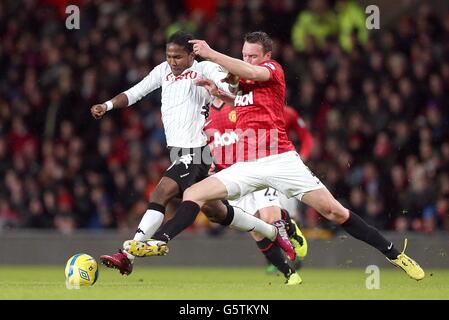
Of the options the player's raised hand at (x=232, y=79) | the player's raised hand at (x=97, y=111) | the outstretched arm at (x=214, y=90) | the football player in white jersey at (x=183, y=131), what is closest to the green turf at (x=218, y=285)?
the football player in white jersey at (x=183, y=131)

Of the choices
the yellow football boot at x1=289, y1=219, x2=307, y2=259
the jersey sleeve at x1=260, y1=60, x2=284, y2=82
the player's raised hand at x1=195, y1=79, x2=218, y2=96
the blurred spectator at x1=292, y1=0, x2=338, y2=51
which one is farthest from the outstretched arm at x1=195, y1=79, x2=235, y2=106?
the blurred spectator at x1=292, y1=0, x2=338, y2=51

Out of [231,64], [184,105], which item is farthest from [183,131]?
[231,64]

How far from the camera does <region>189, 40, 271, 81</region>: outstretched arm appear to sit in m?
8.33

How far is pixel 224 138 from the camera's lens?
11.2 metres

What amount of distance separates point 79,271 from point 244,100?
1.86 metres

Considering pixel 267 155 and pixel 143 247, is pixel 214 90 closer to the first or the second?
pixel 267 155

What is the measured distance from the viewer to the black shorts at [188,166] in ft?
32.1

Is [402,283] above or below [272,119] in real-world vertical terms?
below

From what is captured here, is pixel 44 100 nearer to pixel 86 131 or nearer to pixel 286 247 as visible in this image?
pixel 86 131

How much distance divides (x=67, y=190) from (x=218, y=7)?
4116 mm

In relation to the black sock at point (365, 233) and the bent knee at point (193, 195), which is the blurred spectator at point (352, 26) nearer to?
the black sock at point (365, 233)

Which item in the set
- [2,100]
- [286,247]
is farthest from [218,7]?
[286,247]

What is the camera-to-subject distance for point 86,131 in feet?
55.0

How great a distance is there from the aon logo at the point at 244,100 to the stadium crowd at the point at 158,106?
18.7 ft
